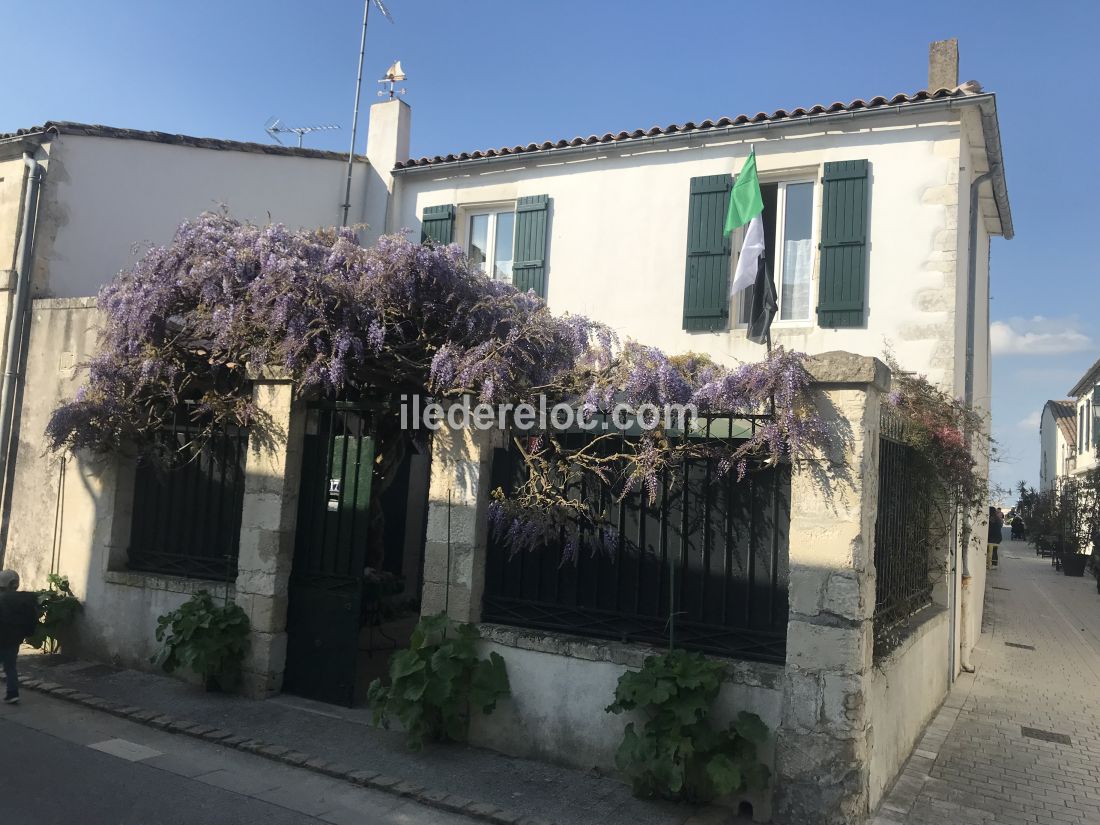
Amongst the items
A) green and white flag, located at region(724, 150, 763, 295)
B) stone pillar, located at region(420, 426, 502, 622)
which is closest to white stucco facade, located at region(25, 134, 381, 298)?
stone pillar, located at region(420, 426, 502, 622)

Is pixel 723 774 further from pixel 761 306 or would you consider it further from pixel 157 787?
pixel 761 306

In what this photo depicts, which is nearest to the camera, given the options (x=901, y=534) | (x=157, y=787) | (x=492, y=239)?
(x=157, y=787)

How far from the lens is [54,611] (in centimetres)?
760

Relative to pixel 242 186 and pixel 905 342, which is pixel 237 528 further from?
pixel 905 342

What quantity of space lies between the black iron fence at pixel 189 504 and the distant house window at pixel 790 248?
555cm

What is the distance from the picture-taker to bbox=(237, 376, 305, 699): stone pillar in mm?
6559

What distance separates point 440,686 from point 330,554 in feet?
5.93

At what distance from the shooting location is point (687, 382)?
209 inches

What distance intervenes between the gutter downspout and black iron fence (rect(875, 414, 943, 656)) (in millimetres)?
8717

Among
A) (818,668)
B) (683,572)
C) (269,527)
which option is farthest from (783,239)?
(269,527)

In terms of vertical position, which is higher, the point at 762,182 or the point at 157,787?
the point at 762,182

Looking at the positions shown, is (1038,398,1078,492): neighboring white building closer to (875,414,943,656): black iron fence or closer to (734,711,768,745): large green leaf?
(875,414,943,656): black iron fence

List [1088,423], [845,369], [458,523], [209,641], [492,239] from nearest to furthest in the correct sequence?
[845,369] → [458,523] → [209,641] → [492,239] → [1088,423]

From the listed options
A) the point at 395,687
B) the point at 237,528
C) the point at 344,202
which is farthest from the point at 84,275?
the point at 395,687
